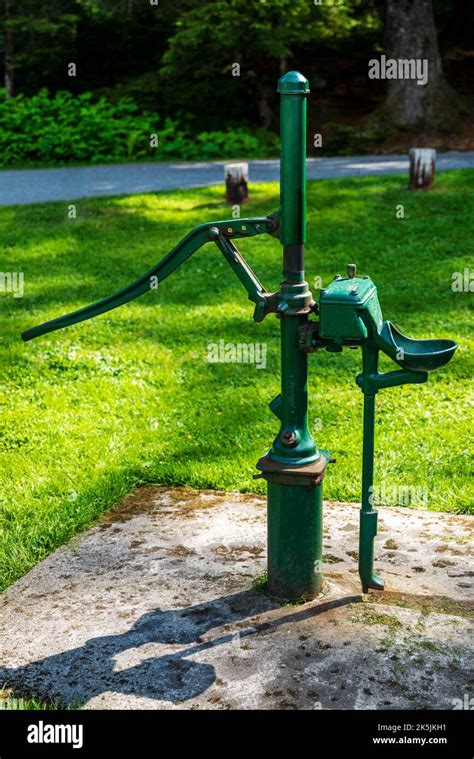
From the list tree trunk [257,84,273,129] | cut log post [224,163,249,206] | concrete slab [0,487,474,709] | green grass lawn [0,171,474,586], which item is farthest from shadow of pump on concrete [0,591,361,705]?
tree trunk [257,84,273,129]

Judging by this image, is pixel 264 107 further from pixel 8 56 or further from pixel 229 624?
pixel 229 624

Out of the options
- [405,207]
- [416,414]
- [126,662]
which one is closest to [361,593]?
[126,662]

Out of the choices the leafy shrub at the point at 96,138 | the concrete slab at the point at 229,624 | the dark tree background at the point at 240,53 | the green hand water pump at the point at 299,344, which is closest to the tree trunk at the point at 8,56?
the dark tree background at the point at 240,53

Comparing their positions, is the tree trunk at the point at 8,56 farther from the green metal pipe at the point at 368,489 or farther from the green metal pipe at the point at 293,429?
the green metal pipe at the point at 368,489

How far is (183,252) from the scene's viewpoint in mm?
3252

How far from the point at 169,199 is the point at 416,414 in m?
6.32

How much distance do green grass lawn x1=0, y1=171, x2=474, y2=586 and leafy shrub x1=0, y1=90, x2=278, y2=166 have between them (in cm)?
416

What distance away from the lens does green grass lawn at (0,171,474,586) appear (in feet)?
15.1

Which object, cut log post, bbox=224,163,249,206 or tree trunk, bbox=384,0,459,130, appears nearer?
cut log post, bbox=224,163,249,206

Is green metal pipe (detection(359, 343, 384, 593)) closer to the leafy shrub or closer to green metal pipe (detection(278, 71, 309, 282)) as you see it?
green metal pipe (detection(278, 71, 309, 282))

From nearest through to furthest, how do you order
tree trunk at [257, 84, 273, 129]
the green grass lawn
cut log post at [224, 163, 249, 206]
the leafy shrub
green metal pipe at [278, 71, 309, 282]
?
green metal pipe at [278, 71, 309, 282]
the green grass lawn
cut log post at [224, 163, 249, 206]
the leafy shrub
tree trunk at [257, 84, 273, 129]

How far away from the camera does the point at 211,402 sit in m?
5.75

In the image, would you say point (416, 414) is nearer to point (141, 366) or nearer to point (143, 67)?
point (141, 366)

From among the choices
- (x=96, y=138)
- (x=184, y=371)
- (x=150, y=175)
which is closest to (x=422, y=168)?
(x=150, y=175)
